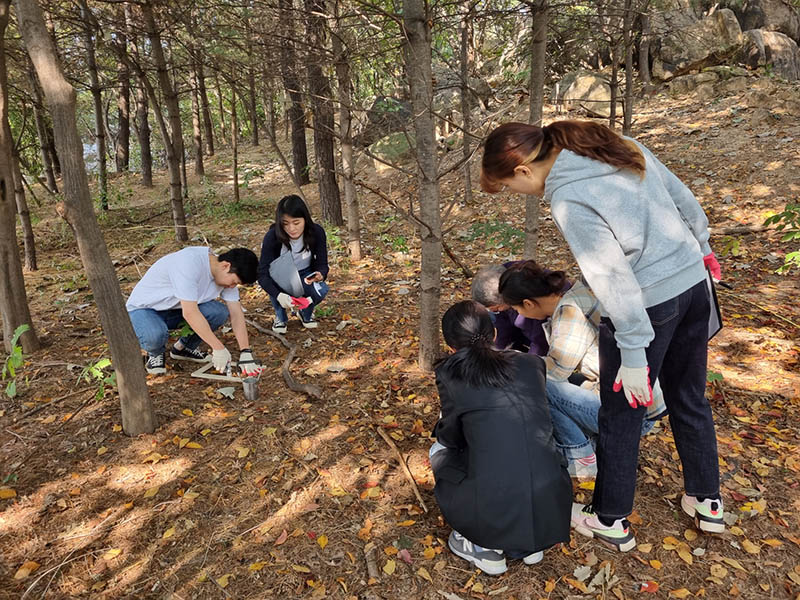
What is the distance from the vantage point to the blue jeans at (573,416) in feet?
8.13

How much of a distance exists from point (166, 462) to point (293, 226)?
2163mm

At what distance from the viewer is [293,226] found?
414cm

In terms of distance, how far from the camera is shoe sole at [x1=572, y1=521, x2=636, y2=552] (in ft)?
7.02

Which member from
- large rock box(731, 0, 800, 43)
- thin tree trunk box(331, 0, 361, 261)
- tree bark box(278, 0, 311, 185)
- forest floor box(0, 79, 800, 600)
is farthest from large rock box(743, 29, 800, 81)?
thin tree trunk box(331, 0, 361, 261)

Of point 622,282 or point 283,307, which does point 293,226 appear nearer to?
point 283,307

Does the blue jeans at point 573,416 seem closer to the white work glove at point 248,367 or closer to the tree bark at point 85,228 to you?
the white work glove at point 248,367

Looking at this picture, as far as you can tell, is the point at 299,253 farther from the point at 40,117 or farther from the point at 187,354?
the point at 40,117

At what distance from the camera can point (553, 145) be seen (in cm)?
178

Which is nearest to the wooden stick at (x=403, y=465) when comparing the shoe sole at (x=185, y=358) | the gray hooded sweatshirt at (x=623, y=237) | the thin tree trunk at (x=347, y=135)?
the gray hooded sweatshirt at (x=623, y=237)

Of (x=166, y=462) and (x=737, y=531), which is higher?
(x=166, y=462)

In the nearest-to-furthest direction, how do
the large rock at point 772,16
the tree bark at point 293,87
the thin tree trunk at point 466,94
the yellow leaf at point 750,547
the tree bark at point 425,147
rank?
the yellow leaf at point 750,547, the tree bark at point 425,147, the tree bark at point 293,87, the thin tree trunk at point 466,94, the large rock at point 772,16

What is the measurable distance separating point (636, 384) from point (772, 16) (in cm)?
1541

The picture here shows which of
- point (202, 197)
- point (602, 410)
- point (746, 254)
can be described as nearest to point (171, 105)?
point (202, 197)

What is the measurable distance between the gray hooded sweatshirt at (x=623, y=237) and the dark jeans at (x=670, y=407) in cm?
13
